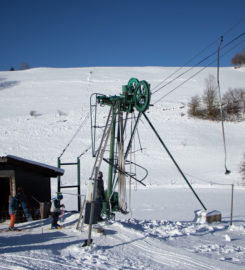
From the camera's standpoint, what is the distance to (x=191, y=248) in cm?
781

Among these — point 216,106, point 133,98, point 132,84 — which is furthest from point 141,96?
point 216,106

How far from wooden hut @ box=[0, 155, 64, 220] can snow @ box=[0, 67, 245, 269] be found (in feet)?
4.61

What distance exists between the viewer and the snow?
6984 mm

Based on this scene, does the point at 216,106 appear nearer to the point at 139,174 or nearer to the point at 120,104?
the point at 139,174

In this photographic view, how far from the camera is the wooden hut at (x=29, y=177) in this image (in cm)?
1116

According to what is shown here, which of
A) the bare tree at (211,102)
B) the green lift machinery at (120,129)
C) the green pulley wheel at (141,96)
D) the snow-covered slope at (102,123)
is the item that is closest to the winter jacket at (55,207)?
the green lift machinery at (120,129)

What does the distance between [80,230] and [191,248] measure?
3271 mm

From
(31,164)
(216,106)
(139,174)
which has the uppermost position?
(216,106)

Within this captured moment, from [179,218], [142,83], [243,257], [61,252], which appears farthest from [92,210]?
[179,218]

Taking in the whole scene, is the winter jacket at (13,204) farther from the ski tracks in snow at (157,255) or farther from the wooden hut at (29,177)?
the ski tracks in snow at (157,255)

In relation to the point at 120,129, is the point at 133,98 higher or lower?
higher

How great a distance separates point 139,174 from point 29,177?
2006cm

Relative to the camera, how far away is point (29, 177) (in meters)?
12.0

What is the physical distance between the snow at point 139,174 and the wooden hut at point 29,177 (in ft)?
4.61
